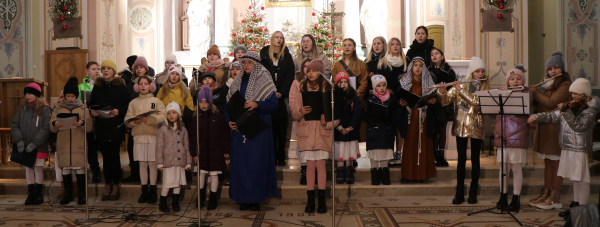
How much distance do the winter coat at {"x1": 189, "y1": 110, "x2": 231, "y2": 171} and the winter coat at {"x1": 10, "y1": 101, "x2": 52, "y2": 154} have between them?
1.93 meters

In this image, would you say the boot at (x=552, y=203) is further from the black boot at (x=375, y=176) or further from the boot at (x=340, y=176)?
the boot at (x=340, y=176)

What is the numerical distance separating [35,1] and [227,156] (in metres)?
7.28

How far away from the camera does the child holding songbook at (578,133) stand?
5230 millimetres

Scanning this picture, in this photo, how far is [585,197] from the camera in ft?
17.5

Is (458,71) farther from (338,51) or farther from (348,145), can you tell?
(338,51)

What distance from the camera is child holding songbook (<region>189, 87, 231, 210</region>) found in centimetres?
576

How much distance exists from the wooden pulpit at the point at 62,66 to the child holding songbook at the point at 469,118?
7.19 m

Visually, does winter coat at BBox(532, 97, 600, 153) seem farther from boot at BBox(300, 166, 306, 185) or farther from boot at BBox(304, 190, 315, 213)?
boot at BBox(300, 166, 306, 185)

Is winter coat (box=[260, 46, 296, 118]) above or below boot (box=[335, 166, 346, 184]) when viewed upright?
above

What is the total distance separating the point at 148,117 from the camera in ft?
19.9

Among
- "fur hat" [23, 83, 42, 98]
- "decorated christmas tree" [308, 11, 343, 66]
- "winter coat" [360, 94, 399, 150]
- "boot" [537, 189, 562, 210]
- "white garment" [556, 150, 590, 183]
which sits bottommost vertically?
"boot" [537, 189, 562, 210]

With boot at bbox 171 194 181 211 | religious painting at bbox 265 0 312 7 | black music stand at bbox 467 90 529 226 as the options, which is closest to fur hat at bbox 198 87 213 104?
boot at bbox 171 194 181 211

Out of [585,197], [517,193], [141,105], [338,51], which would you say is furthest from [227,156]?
[338,51]

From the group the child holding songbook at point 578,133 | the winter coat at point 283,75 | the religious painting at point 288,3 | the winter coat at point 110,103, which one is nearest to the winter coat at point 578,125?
the child holding songbook at point 578,133
